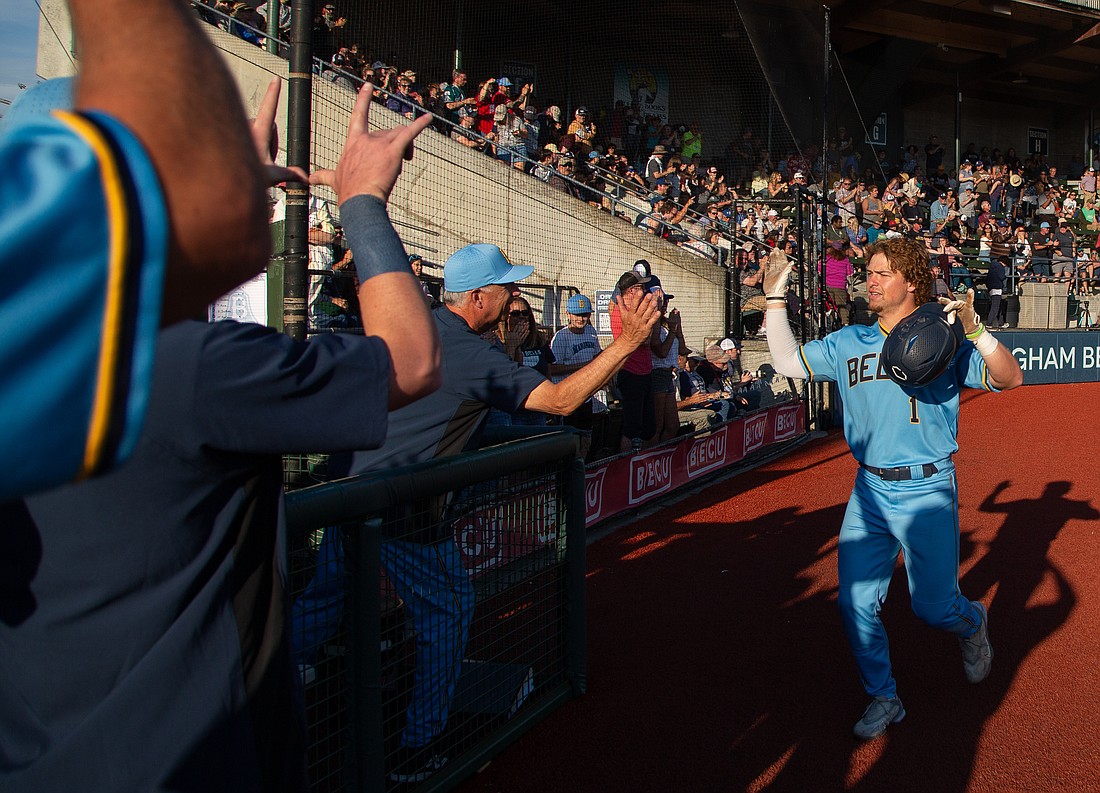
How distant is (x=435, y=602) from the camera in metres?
3.43

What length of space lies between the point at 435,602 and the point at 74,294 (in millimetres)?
2968

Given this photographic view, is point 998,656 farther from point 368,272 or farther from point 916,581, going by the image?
point 368,272

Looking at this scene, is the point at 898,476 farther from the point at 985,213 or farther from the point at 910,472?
the point at 985,213

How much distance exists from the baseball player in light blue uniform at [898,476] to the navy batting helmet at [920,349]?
0.69 feet

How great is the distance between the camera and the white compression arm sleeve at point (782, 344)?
461 centimetres

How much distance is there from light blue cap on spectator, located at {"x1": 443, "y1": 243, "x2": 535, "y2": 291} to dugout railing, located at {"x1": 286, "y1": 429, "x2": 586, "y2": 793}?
69cm

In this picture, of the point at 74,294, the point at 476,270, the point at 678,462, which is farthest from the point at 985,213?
the point at 74,294

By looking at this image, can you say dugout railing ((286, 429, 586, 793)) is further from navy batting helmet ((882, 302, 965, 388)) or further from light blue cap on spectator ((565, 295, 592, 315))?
light blue cap on spectator ((565, 295, 592, 315))

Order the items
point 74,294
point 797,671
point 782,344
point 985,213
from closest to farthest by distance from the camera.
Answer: point 74,294 → point 782,344 → point 797,671 → point 985,213

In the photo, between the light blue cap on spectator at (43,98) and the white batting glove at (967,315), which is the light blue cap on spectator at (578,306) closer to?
the white batting glove at (967,315)

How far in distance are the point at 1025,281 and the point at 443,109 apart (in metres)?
13.4

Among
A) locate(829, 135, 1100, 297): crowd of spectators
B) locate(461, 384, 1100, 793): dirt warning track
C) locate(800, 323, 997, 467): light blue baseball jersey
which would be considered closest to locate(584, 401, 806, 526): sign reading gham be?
locate(461, 384, 1100, 793): dirt warning track

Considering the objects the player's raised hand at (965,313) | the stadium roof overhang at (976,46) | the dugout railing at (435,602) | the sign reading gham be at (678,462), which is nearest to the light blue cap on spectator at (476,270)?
the dugout railing at (435,602)

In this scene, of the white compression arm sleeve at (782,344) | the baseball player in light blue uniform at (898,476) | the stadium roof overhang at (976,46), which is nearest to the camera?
the baseball player in light blue uniform at (898,476)
